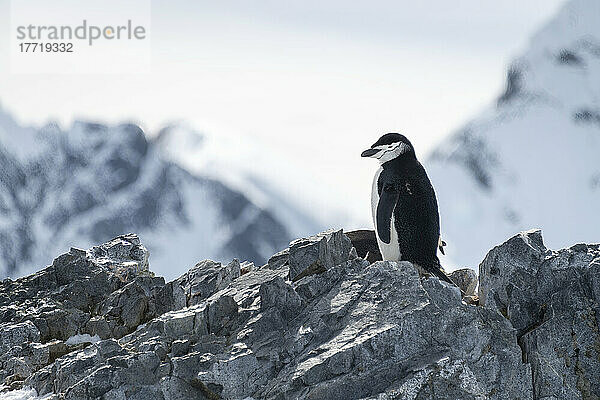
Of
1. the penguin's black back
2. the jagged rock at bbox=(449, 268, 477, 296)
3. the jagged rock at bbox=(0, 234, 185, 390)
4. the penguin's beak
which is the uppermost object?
the penguin's beak

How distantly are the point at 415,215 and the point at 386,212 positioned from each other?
54 cm

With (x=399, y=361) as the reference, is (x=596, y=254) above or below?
above

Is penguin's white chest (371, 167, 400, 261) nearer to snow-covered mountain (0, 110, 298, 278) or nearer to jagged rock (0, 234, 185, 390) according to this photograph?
jagged rock (0, 234, 185, 390)

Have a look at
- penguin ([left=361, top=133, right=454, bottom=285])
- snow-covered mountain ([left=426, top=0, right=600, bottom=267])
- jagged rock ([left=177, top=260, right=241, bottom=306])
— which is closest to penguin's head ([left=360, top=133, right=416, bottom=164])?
penguin ([left=361, top=133, right=454, bottom=285])

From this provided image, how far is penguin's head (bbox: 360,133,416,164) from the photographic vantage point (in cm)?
1339

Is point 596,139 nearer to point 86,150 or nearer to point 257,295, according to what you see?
point 86,150

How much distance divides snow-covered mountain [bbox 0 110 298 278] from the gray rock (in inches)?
3766

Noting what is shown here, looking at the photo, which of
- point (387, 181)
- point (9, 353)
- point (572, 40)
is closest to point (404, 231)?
point (387, 181)

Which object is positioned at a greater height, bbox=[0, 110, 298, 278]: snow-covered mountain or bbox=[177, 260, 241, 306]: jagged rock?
bbox=[177, 260, 241, 306]: jagged rock

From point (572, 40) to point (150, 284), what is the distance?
174m

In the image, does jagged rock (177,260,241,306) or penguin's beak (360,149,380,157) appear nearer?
penguin's beak (360,149,380,157)

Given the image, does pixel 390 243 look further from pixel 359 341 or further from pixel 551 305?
pixel 359 341

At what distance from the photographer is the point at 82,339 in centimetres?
1355

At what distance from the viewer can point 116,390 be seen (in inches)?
384
